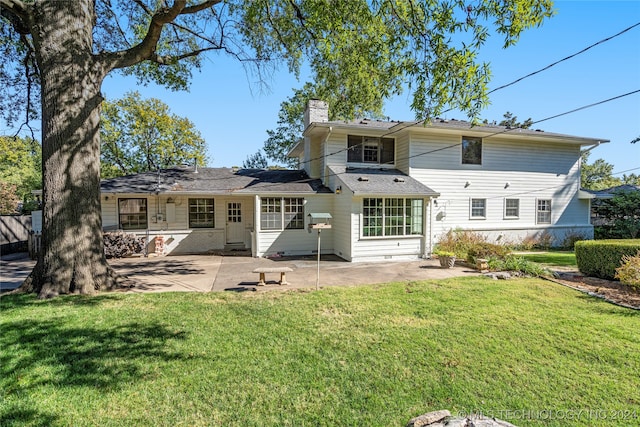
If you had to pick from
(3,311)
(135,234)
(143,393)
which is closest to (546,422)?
(143,393)

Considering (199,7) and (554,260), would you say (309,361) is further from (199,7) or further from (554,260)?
(554,260)

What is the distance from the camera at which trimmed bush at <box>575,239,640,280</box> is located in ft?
24.6

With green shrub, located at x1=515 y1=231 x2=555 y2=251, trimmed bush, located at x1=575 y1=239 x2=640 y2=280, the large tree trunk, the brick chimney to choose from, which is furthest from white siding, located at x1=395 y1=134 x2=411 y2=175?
the large tree trunk

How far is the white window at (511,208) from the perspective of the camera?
14.3 m

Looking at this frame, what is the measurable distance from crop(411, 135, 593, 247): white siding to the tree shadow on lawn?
1160 centimetres

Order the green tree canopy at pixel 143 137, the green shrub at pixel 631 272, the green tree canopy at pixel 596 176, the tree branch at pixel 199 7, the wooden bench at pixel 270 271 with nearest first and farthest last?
the green shrub at pixel 631 272 < the wooden bench at pixel 270 271 < the tree branch at pixel 199 7 < the green tree canopy at pixel 143 137 < the green tree canopy at pixel 596 176

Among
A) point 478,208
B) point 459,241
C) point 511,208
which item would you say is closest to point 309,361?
point 459,241

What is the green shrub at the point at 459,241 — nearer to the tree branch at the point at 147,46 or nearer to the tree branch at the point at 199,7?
the tree branch at the point at 199,7

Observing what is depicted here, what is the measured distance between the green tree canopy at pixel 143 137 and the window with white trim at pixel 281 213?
→ 13.3 meters

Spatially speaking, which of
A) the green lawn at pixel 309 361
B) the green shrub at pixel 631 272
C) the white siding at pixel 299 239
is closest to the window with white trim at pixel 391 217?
the white siding at pixel 299 239

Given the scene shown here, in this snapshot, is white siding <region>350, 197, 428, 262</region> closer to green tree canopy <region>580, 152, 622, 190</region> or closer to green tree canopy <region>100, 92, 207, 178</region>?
green tree canopy <region>100, 92, 207, 178</region>

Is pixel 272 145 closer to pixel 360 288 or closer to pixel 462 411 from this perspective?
pixel 360 288

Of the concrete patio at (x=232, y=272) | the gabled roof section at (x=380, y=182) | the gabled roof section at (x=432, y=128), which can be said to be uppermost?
the gabled roof section at (x=432, y=128)

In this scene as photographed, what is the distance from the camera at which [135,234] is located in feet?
38.6
